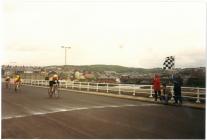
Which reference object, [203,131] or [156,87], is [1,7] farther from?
[156,87]

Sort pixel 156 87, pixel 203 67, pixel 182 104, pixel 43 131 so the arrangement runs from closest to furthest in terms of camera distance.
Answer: pixel 43 131 < pixel 203 67 < pixel 182 104 < pixel 156 87

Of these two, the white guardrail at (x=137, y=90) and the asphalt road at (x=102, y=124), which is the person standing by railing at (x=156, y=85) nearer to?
the white guardrail at (x=137, y=90)

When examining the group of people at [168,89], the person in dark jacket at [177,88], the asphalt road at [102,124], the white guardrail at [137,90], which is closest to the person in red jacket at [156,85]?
the group of people at [168,89]

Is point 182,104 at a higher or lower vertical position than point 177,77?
lower

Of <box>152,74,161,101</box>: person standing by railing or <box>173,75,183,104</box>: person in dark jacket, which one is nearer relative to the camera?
<box>173,75,183,104</box>: person in dark jacket

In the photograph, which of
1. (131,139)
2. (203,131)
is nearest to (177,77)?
(203,131)

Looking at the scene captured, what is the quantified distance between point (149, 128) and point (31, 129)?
12.6 ft

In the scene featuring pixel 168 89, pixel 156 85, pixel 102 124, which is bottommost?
pixel 102 124

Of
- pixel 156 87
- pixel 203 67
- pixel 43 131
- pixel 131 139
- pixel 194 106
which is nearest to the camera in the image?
pixel 131 139

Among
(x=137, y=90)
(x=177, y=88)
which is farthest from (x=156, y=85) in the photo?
(x=137, y=90)

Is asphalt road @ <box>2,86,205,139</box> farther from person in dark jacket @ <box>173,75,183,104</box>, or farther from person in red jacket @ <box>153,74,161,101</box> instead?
person in red jacket @ <box>153,74,161,101</box>

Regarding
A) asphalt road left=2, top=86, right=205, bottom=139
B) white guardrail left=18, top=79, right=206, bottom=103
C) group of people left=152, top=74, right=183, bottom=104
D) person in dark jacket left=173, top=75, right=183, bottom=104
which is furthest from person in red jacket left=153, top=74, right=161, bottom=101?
asphalt road left=2, top=86, right=205, bottom=139

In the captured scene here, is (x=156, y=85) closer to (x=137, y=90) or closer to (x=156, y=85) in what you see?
(x=156, y=85)

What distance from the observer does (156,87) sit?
70.4 feet
